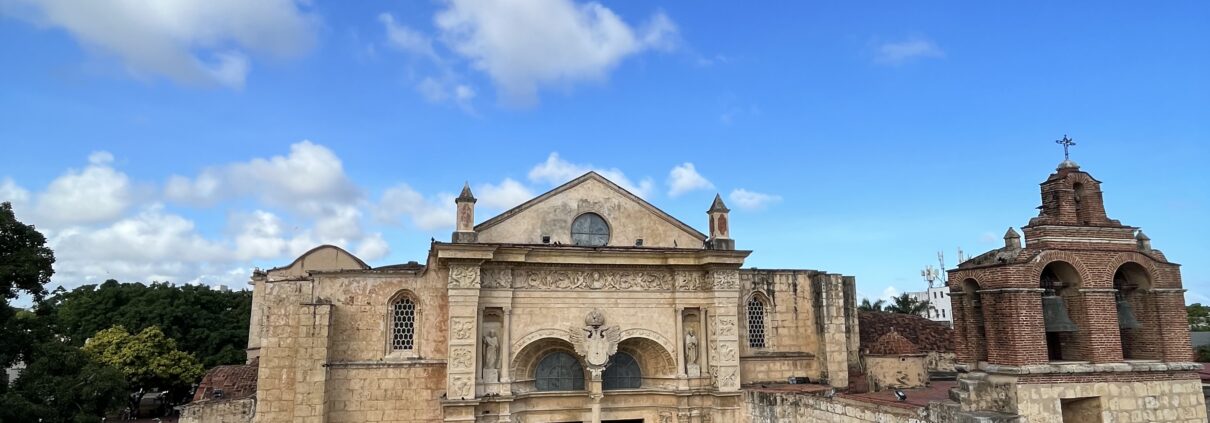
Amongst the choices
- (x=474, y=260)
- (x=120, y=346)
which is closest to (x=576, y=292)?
(x=474, y=260)

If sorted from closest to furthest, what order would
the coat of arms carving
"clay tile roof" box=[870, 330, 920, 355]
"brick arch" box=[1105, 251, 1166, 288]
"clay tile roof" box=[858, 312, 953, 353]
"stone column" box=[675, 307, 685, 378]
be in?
"brick arch" box=[1105, 251, 1166, 288]
the coat of arms carving
"stone column" box=[675, 307, 685, 378]
"clay tile roof" box=[870, 330, 920, 355]
"clay tile roof" box=[858, 312, 953, 353]

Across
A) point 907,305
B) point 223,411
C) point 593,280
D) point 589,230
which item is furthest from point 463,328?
point 907,305

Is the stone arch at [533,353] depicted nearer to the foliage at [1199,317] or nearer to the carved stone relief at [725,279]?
the carved stone relief at [725,279]

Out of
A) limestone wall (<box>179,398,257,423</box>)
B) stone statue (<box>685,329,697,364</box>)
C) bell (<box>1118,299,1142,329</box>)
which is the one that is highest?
bell (<box>1118,299,1142,329</box>)

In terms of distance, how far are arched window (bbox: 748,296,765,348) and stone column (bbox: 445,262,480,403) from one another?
8861 mm

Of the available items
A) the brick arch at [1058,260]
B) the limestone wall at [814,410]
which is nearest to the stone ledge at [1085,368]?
the brick arch at [1058,260]

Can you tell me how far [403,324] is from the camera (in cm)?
1977

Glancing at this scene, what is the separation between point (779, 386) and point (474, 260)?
32.2ft

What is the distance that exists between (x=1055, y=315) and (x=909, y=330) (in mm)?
15276

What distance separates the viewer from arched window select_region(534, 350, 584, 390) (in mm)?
20219

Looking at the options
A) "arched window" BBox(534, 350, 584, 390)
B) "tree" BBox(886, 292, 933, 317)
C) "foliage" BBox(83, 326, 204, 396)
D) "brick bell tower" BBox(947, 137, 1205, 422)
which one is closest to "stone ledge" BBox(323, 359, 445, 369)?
"arched window" BBox(534, 350, 584, 390)

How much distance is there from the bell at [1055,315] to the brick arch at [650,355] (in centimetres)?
1047

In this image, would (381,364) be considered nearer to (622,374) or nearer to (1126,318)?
(622,374)

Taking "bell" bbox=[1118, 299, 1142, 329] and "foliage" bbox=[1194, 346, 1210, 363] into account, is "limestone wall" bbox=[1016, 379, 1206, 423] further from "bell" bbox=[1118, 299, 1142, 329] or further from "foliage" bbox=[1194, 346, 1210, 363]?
"foliage" bbox=[1194, 346, 1210, 363]
